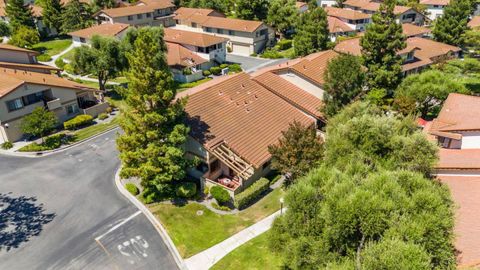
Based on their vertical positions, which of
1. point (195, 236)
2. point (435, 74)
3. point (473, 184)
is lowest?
point (195, 236)

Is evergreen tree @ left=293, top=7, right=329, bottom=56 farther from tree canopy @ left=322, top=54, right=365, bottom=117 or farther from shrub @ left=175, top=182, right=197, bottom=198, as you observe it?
shrub @ left=175, top=182, right=197, bottom=198

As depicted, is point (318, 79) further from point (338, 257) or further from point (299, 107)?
point (338, 257)

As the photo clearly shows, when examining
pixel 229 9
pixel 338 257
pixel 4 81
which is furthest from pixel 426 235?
pixel 229 9

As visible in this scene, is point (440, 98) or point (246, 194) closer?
point (246, 194)

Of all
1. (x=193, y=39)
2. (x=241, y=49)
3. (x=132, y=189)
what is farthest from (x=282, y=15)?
(x=132, y=189)

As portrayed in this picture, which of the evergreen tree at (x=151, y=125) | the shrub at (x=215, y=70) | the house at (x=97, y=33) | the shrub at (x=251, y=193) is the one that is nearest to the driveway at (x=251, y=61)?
the shrub at (x=215, y=70)

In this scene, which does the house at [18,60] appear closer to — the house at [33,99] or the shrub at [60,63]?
the house at [33,99]
